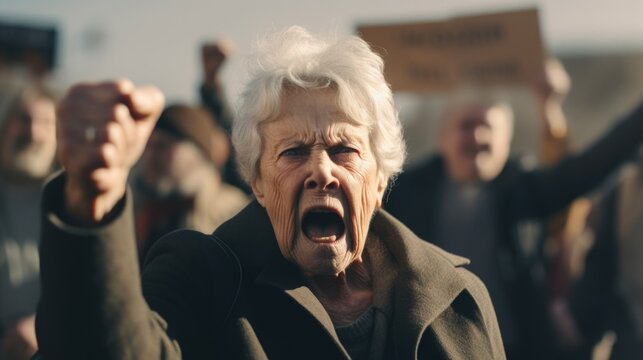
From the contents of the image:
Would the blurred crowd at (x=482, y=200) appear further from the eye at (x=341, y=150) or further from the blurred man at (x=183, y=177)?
the eye at (x=341, y=150)

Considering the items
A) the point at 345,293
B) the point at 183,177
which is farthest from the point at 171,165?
the point at 345,293

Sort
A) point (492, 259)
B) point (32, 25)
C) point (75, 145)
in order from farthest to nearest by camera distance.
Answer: point (32, 25)
point (492, 259)
point (75, 145)

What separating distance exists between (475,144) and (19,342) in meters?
2.66

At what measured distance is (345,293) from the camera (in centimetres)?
299

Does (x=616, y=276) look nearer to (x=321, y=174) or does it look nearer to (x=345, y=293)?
(x=345, y=293)

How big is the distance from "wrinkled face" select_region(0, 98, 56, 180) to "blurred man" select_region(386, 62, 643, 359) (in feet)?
6.34

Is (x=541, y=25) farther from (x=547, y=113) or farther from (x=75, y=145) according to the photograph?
(x=75, y=145)

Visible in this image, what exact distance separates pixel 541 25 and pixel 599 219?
1.17 m

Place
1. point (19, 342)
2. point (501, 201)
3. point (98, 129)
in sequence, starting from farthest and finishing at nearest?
point (501, 201) → point (19, 342) → point (98, 129)

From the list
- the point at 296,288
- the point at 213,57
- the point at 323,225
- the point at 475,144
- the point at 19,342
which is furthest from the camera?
the point at 213,57

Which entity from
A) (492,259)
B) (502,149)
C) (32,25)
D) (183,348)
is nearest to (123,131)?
(183,348)

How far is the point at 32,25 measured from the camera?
730 centimetres

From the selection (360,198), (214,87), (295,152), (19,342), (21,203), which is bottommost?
(19,342)

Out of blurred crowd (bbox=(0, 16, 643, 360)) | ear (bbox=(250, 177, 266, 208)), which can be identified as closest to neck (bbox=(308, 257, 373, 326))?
ear (bbox=(250, 177, 266, 208))
